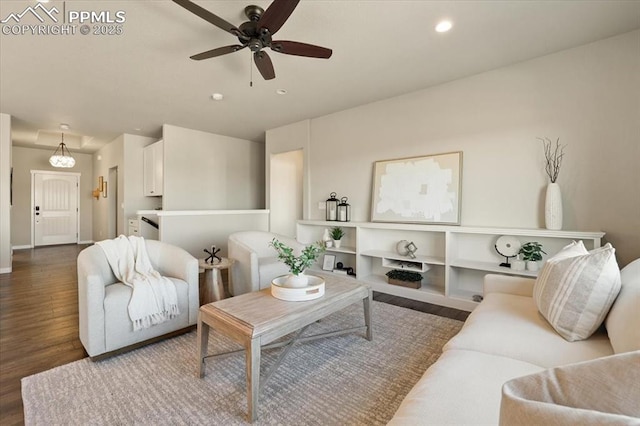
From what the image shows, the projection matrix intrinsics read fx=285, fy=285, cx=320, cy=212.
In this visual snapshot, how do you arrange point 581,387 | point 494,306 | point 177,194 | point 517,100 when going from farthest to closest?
point 177,194, point 517,100, point 494,306, point 581,387

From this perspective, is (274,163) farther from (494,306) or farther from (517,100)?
(494,306)

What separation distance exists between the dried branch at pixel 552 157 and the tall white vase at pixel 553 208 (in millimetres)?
155

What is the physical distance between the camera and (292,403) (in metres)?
1.67

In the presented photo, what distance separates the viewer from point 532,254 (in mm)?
2859

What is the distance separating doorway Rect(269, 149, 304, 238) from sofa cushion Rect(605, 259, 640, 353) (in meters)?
4.85

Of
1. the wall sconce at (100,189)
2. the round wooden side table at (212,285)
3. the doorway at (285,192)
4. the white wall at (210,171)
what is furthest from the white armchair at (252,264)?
the wall sconce at (100,189)

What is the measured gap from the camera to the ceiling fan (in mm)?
1780

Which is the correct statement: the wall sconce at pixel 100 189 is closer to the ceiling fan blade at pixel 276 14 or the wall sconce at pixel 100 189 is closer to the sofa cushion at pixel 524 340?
the ceiling fan blade at pixel 276 14

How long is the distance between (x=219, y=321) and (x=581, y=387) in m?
1.64

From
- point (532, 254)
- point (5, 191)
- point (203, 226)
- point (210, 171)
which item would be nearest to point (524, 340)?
point (532, 254)

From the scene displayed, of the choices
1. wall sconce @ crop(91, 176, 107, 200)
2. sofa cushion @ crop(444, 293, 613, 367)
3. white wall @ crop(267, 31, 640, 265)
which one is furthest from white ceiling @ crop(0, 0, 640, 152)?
wall sconce @ crop(91, 176, 107, 200)

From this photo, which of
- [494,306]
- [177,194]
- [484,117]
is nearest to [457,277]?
[494,306]

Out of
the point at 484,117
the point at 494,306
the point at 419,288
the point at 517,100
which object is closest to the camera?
the point at 494,306

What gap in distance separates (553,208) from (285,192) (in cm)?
433
